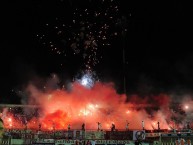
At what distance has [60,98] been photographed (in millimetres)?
74062

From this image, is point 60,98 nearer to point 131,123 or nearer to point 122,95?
point 122,95

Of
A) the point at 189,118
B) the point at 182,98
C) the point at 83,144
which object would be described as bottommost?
the point at 83,144

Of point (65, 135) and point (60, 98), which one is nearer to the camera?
point (65, 135)

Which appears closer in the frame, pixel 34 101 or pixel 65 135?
pixel 65 135

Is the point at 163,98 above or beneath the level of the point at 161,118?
above

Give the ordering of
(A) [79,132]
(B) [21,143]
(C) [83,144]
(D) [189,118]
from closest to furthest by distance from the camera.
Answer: (C) [83,144], (B) [21,143], (A) [79,132], (D) [189,118]

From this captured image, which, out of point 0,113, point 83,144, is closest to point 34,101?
point 0,113

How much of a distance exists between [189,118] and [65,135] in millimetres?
33509

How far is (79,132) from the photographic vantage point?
35281 millimetres

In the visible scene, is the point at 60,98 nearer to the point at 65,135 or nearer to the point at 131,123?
the point at 131,123

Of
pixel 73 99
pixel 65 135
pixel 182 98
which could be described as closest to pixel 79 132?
pixel 65 135

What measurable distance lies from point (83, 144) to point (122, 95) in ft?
163

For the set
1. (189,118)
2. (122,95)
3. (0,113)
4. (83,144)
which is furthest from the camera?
(122,95)

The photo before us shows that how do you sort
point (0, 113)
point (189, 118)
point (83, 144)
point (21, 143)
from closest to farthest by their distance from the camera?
1. point (83, 144)
2. point (21, 143)
3. point (189, 118)
4. point (0, 113)
